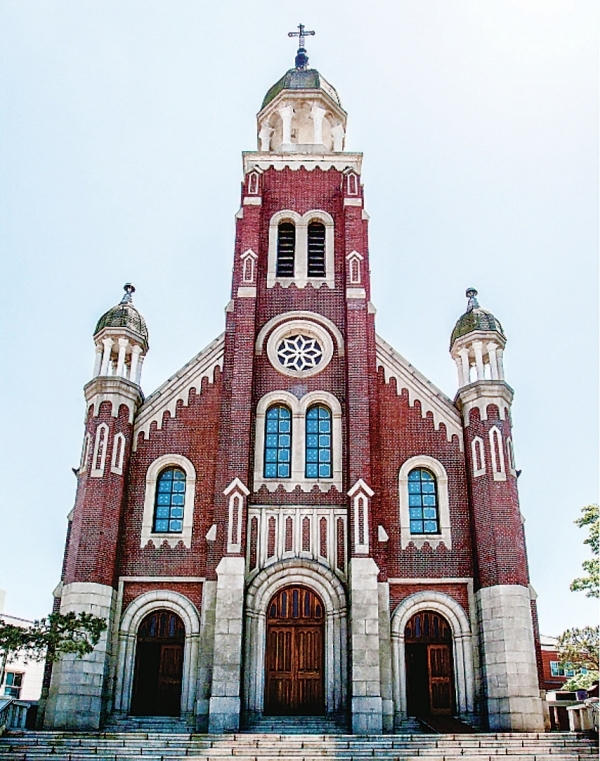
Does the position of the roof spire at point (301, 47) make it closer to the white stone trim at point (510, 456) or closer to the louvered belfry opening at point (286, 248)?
the louvered belfry opening at point (286, 248)

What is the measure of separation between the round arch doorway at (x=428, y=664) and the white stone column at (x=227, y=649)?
4968mm

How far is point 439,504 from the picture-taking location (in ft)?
79.4

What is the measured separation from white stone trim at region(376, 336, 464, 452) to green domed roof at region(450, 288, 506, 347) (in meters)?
1.93

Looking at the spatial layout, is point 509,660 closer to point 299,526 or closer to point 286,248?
point 299,526

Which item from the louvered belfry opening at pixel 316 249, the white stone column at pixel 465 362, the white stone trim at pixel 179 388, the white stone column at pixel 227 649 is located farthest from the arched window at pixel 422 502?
the louvered belfry opening at pixel 316 249

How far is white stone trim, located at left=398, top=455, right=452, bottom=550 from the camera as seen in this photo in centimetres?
2358

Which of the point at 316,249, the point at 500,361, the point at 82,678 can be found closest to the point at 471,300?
the point at 500,361

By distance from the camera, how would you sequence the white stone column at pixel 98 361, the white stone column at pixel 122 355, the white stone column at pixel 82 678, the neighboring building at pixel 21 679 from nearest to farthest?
the white stone column at pixel 82 678, the white stone column at pixel 98 361, the white stone column at pixel 122 355, the neighboring building at pixel 21 679

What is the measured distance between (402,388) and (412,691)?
9084mm

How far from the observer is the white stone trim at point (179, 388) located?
2531 cm

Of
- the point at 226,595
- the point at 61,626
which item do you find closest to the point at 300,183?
the point at 226,595

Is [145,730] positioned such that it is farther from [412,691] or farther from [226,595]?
[412,691]

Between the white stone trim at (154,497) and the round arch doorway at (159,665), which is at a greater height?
the white stone trim at (154,497)

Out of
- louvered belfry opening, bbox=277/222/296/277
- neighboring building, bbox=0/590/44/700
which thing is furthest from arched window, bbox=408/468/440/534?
neighboring building, bbox=0/590/44/700
